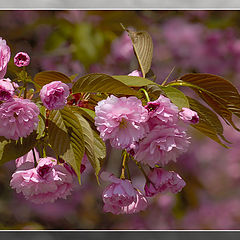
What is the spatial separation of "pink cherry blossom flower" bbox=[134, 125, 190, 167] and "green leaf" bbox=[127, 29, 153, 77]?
17cm

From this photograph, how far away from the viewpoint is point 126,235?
0.84 meters

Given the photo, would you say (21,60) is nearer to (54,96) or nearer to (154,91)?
(54,96)

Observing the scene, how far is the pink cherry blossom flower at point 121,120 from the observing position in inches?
23.4

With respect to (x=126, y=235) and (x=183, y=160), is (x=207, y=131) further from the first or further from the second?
(x=183, y=160)

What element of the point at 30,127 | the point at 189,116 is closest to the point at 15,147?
the point at 30,127

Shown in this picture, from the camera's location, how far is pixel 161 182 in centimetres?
67

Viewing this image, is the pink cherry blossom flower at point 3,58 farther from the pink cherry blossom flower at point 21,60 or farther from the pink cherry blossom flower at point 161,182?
the pink cherry blossom flower at point 161,182

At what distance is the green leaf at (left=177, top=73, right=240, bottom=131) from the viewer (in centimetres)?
67

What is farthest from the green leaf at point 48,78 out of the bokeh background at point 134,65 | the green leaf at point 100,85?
the bokeh background at point 134,65

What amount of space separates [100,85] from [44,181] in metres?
0.18

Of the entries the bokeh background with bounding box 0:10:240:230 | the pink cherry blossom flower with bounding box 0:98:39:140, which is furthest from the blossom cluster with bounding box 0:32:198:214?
the bokeh background with bounding box 0:10:240:230

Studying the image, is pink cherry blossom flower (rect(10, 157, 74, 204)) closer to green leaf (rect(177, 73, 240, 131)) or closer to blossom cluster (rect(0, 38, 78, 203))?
blossom cluster (rect(0, 38, 78, 203))

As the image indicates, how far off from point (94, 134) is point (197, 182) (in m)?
1.47

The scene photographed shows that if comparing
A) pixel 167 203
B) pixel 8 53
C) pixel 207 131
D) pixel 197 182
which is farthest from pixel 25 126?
pixel 167 203
